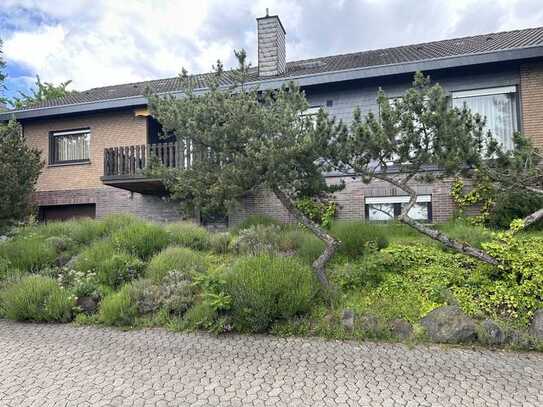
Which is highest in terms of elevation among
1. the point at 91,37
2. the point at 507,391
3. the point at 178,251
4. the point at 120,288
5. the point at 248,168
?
the point at 91,37

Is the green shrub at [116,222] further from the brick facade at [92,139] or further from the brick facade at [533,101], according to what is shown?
the brick facade at [533,101]

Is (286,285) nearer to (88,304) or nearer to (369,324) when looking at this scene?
(369,324)

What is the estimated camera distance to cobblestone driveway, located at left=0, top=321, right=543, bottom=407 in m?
3.45

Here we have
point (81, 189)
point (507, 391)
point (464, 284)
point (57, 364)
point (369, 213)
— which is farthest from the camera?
point (81, 189)

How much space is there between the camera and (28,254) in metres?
7.25

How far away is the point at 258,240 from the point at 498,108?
23.8 feet

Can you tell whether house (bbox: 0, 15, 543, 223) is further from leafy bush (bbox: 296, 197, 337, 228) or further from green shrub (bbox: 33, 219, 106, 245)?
green shrub (bbox: 33, 219, 106, 245)

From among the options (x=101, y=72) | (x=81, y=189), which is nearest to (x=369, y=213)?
(x=81, y=189)

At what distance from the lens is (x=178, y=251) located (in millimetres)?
6992

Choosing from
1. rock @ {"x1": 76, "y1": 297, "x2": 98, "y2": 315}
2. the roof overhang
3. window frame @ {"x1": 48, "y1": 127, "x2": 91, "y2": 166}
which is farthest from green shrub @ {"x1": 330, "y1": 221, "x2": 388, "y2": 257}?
window frame @ {"x1": 48, "y1": 127, "x2": 91, "y2": 166}

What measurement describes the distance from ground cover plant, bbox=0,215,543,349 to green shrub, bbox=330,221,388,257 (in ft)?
0.06

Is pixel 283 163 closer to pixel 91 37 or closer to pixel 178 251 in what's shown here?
pixel 178 251

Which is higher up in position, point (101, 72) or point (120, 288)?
point (101, 72)

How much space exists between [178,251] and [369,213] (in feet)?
18.4
